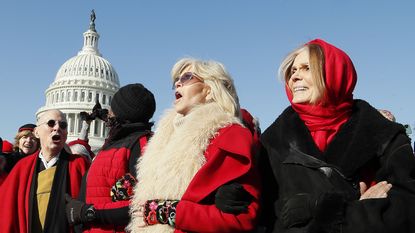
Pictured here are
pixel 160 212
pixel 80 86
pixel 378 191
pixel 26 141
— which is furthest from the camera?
pixel 80 86

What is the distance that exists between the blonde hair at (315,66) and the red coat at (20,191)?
2.16 metres

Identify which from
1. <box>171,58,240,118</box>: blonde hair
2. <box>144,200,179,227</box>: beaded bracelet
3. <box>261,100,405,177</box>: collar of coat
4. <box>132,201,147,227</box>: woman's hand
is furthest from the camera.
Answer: <box>171,58,240,118</box>: blonde hair

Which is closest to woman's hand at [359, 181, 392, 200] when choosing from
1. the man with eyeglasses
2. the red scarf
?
the red scarf

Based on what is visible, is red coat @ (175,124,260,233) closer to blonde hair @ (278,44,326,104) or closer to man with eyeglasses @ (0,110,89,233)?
blonde hair @ (278,44,326,104)

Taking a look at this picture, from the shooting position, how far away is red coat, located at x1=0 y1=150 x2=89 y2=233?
3848mm

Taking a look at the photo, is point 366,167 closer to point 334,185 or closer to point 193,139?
point 334,185

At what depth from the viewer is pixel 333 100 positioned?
2.26 metres

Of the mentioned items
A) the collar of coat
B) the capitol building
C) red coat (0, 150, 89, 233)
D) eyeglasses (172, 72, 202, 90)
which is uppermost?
the capitol building

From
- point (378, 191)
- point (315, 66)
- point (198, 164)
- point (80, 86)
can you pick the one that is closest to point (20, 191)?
point (198, 164)

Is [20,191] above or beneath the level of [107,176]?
beneath

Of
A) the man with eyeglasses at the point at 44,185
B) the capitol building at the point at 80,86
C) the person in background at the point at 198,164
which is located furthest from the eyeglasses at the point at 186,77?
the capitol building at the point at 80,86

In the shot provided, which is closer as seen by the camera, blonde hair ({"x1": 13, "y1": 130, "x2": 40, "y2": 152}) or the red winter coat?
the red winter coat

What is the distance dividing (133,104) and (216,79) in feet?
2.76

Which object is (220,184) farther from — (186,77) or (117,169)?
(117,169)
